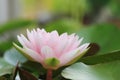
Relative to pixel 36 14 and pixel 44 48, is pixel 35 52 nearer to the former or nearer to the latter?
pixel 44 48

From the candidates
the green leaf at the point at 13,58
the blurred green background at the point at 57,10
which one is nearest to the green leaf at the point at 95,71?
the green leaf at the point at 13,58

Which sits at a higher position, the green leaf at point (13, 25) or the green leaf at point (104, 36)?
the green leaf at point (13, 25)

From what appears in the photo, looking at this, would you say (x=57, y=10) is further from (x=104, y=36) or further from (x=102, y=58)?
(x=102, y=58)

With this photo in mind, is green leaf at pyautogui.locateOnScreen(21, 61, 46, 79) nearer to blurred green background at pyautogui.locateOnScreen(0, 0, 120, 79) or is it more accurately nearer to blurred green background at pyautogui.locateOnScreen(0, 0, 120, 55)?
blurred green background at pyautogui.locateOnScreen(0, 0, 120, 79)

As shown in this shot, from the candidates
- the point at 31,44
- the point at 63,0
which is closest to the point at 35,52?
the point at 31,44

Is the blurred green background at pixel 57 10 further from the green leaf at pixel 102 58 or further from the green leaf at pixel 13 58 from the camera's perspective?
the green leaf at pixel 102 58

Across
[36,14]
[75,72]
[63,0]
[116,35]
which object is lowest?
[75,72]
